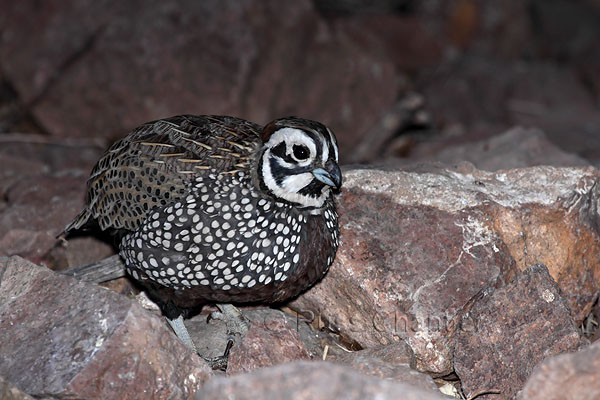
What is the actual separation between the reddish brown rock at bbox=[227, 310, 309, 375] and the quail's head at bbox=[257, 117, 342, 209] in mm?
701

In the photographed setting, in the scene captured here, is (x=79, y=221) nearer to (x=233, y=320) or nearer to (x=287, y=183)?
(x=233, y=320)

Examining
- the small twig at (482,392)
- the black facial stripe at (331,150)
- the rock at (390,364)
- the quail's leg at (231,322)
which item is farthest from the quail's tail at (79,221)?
the small twig at (482,392)

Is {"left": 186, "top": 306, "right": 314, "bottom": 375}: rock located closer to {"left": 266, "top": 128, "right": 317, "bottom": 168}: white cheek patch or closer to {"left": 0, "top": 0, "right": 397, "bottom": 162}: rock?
{"left": 266, "top": 128, "right": 317, "bottom": 168}: white cheek patch

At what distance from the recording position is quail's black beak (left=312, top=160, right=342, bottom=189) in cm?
358

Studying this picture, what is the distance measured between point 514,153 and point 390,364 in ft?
9.78

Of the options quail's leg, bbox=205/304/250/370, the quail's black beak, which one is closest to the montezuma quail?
the quail's black beak

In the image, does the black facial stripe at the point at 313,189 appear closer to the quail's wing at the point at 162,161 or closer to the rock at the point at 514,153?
the quail's wing at the point at 162,161

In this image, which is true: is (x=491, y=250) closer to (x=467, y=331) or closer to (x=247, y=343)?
(x=467, y=331)

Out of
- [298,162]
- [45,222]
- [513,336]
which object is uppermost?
[298,162]

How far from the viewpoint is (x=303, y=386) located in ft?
8.23

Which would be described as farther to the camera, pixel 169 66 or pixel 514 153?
pixel 169 66

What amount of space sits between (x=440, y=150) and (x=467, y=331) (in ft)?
11.9

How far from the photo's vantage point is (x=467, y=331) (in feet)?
12.2

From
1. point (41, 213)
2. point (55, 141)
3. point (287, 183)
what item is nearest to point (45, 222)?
point (41, 213)
